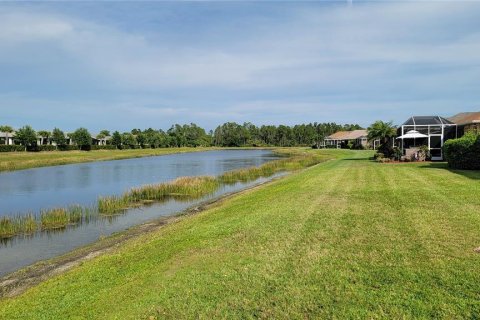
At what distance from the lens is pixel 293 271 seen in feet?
21.5

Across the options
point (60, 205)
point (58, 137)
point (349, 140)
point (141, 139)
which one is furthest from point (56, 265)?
point (141, 139)

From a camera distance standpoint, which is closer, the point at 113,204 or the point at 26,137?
the point at 113,204

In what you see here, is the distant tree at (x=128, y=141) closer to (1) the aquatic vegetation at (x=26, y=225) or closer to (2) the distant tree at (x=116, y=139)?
(2) the distant tree at (x=116, y=139)

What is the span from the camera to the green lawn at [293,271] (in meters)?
5.34

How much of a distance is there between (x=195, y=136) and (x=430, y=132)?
131 metres

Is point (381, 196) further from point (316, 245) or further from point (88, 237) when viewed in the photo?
point (88, 237)

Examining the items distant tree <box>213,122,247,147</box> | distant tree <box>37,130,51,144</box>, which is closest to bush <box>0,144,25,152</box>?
distant tree <box>37,130,51,144</box>

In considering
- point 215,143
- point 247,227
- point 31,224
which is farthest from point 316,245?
point 215,143

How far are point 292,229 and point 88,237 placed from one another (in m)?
8.18

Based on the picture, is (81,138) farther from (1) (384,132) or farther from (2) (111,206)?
(2) (111,206)

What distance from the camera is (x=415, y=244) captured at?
7520mm

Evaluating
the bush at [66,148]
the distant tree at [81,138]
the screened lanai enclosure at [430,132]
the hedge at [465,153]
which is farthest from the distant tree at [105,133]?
the hedge at [465,153]

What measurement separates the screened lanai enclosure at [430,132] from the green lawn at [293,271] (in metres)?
20.8

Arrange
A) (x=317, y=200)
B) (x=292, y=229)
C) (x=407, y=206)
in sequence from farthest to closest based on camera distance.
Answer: (x=317, y=200) < (x=407, y=206) < (x=292, y=229)
